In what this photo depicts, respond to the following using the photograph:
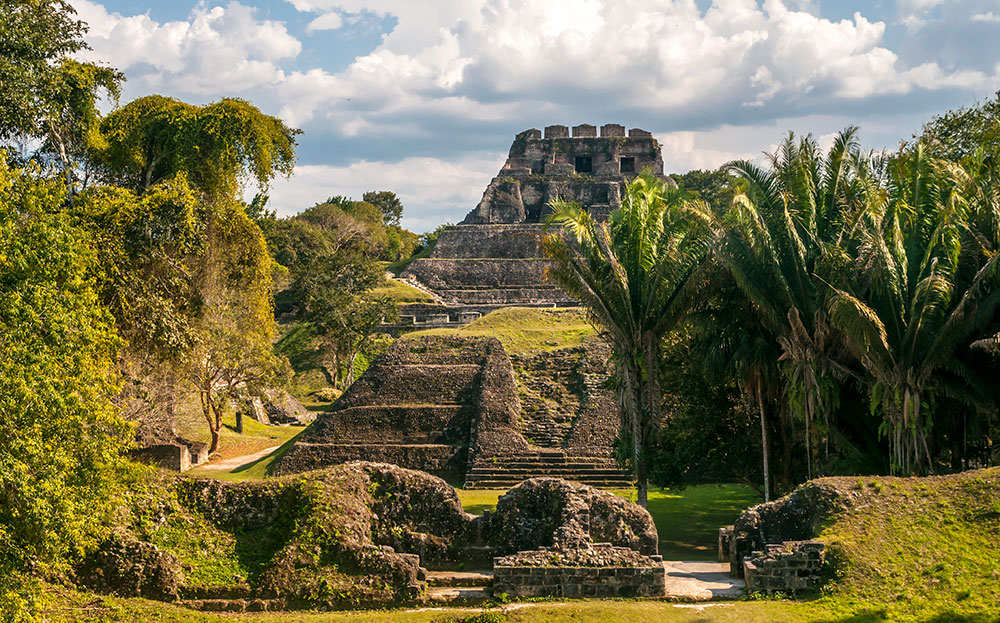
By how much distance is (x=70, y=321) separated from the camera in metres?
10.4

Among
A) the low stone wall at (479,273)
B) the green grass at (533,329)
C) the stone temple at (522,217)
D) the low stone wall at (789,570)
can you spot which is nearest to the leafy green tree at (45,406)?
the low stone wall at (789,570)

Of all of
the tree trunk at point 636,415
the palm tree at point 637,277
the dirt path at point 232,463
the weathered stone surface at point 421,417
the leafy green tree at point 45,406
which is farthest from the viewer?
the dirt path at point 232,463

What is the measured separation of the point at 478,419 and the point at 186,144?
1013 centimetres

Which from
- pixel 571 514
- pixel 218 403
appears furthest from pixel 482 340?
pixel 571 514

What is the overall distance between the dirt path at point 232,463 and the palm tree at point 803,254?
1503 cm

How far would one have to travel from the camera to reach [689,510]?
1934 centimetres

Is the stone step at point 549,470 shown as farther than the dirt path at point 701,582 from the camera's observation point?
Yes

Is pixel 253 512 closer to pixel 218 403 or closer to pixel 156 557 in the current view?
pixel 156 557

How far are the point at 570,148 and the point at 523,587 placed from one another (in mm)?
47027

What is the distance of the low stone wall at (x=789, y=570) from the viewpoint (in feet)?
36.2

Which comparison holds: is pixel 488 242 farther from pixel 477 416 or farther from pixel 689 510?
pixel 689 510

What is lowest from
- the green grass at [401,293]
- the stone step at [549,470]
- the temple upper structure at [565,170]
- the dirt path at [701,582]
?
the dirt path at [701,582]

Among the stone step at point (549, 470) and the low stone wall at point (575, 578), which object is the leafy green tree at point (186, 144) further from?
the low stone wall at point (575, 578)

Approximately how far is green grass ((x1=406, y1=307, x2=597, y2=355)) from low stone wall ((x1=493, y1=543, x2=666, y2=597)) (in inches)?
636
